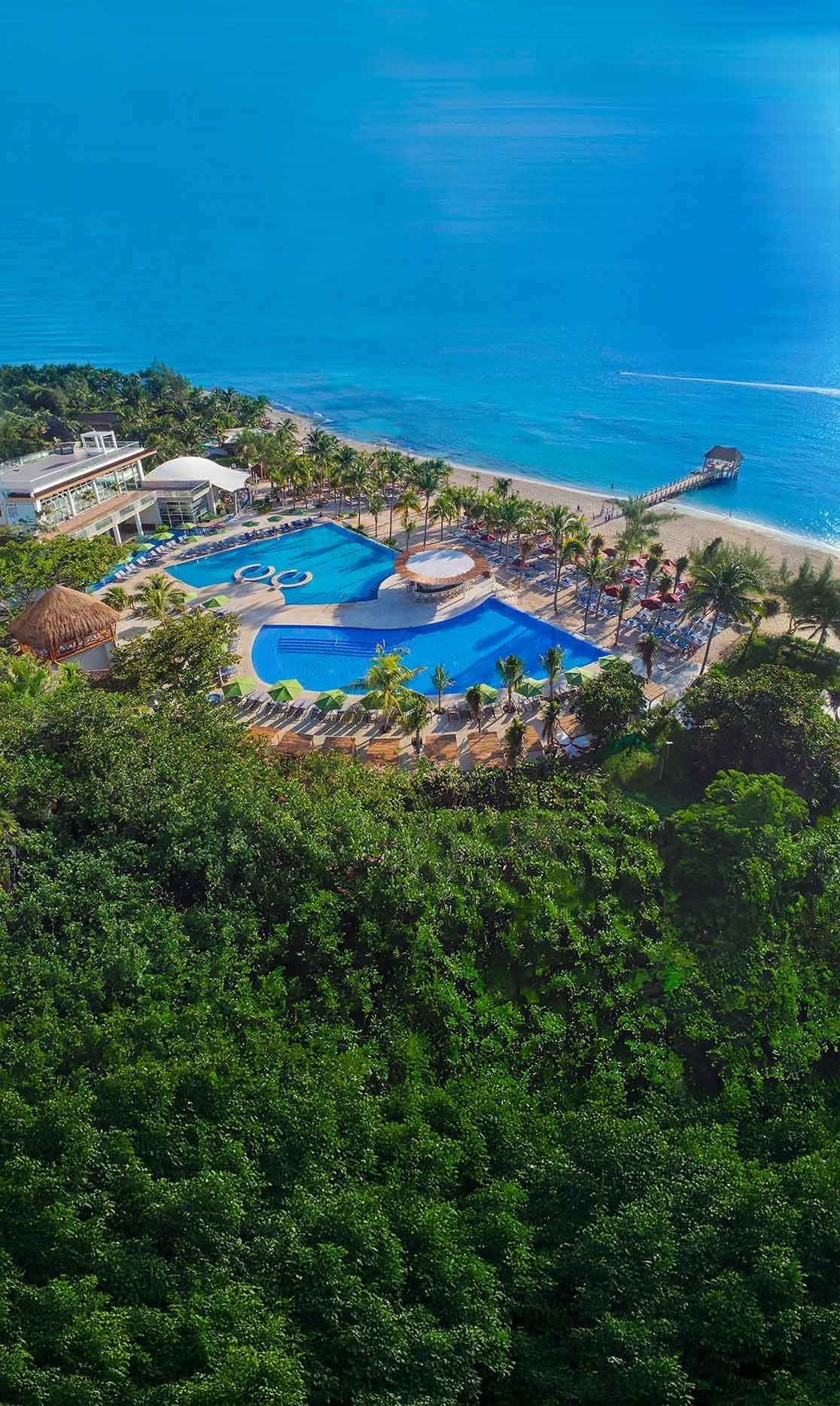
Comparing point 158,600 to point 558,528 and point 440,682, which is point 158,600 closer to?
point 440,682

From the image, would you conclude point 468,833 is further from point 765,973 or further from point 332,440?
point 332,440

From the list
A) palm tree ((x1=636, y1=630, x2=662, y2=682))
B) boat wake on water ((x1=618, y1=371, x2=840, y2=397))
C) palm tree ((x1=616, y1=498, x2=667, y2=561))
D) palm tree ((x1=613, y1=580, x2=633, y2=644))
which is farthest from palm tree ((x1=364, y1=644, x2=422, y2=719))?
boat wake on water ((x1=618, y1=371, x2=840, y2=397))

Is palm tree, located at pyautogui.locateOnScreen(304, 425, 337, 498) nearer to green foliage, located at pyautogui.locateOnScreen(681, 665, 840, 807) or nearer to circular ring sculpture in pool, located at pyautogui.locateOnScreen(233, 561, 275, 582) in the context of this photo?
circular ring sculpture in pool, located at pyautogui.locateOnScreen(233, 561, 275, 582)

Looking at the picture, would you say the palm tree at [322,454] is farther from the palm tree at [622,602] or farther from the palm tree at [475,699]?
the palm tree at [475,699]

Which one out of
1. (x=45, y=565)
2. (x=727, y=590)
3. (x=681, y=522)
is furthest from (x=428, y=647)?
(x=681, y=522)

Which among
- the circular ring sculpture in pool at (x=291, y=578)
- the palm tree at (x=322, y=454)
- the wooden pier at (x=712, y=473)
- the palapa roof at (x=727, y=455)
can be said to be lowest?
the circular ring sculpture in pool at (x=291, y=578)

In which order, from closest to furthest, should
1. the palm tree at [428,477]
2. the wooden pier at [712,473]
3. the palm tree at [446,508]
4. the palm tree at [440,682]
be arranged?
the palm tree at [440,682], the palm tree at [446,508], the palm tree at [428,477], the wooden pier at [712,473]

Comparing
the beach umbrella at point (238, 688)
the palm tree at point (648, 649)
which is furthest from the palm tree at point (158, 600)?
the palm tree at point (648, 649)
